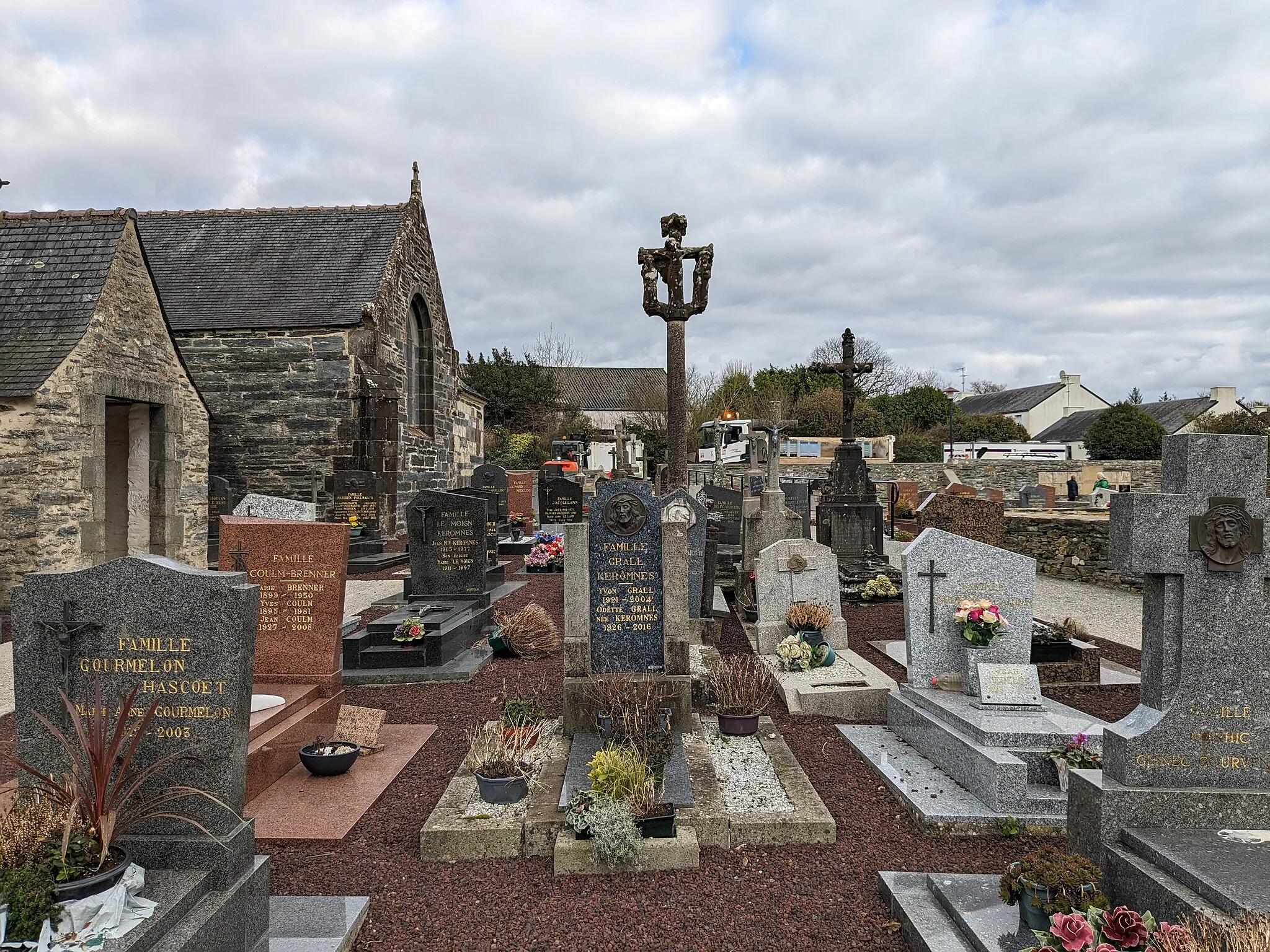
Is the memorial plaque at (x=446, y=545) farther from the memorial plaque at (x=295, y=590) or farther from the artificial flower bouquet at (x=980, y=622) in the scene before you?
the artificial flower bouquet at (x=980, y=622)

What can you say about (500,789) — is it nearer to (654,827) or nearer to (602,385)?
(654,827)

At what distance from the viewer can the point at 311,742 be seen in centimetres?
558

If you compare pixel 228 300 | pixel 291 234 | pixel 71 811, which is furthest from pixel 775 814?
pixel 291 234

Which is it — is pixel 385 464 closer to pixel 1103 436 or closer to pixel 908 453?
pixel 908 453

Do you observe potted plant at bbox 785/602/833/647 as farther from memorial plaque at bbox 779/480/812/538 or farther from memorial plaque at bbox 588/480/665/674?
memorial plaque at bbox 779/480/812/538

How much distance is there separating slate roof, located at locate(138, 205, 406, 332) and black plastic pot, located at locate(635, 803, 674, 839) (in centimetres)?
1596

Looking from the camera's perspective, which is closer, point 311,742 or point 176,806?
point 176,806

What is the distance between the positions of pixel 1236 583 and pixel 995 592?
8.41ft

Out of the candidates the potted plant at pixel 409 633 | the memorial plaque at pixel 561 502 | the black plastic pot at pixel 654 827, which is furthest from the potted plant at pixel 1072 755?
the memorial plaque at pixel 561 502

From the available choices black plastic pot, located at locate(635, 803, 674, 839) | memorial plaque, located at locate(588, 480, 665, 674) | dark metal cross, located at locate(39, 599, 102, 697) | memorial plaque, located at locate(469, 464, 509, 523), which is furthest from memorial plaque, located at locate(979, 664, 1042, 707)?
memorial plaque, located at locate(469, 464, 509, 523)

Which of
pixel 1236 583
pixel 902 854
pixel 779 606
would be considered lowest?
pixel 902 854

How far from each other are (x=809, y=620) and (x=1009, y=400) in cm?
6406

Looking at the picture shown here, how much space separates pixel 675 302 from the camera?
12.1 metres

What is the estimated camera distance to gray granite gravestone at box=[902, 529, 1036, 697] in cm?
600
